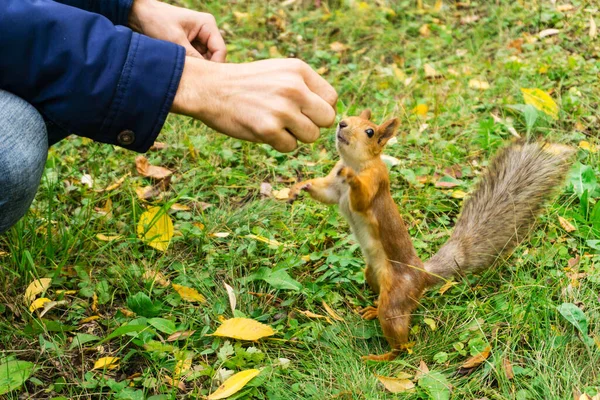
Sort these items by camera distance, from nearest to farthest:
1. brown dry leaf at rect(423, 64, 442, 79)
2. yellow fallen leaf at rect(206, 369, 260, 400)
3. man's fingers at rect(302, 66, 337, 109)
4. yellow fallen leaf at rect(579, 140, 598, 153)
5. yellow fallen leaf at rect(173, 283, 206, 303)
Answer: man's fingers at rect(302, 66, 337, 109) → yellow fallen leaf at rect(206, 369, 260, 400) → yellow fallen leaf at rect(173, 283, 206, 303) → yellow fallen leaf at rect(579, 140, 598, 153) → brown dry leaf at rect(423, 64, 442, 79)

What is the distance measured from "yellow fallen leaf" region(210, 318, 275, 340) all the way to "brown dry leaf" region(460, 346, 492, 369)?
1.65ft

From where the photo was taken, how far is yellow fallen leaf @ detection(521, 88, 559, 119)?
9.02 ft

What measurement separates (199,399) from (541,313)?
0.89 m

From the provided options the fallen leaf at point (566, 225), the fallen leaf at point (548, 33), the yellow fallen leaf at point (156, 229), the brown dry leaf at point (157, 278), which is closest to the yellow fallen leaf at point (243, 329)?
the brown dry leaf at point (157, 278)

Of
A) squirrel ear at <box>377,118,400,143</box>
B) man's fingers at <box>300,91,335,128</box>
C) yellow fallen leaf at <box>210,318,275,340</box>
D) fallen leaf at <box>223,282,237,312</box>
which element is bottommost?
fallen leaf at <box>223,282,237,312</box>

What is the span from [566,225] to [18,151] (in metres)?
1.61

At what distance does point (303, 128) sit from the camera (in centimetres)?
135

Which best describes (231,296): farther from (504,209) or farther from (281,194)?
(504,209)

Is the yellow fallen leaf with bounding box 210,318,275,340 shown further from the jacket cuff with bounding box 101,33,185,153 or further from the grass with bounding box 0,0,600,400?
Answer: the jacket cuff with bounding box 101,33,185,153

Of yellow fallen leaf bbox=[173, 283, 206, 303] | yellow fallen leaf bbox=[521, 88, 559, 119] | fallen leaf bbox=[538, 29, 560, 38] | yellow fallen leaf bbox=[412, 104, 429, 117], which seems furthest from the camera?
fallen leaf bbox=[538, 29, 560, 38]

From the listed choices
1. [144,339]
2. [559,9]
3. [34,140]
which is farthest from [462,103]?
[34,140]

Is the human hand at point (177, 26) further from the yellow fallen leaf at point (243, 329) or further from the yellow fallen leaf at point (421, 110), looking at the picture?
the yellow fallen leaf at point (421, 110)

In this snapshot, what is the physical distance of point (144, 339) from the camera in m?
1.77

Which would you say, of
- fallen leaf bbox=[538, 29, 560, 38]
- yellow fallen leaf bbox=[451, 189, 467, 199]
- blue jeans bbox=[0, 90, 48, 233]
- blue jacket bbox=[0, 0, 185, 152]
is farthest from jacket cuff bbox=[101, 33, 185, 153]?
fallen leaf bbox=[538, 29, 560, 38]
